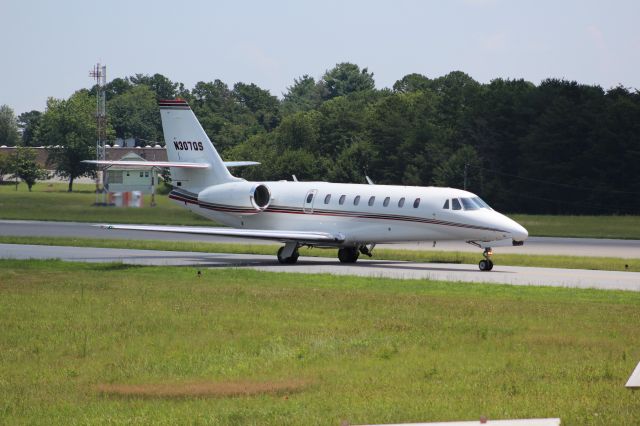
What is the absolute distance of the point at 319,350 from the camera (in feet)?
57.0

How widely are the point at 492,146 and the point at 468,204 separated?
5388cm

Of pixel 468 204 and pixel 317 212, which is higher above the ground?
pixel 468 204

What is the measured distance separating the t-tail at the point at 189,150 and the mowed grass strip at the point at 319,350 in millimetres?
12651

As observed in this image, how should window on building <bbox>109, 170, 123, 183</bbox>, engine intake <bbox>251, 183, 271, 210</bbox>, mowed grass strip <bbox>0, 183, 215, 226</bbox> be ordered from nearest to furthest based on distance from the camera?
engine intake <bbox>251, 183, 271, 210</bbox>, mowed grass strip <bbox>0, 183, 215, 226</bbox>, window on building <bbox>109, 170, 123, 183</bbox>

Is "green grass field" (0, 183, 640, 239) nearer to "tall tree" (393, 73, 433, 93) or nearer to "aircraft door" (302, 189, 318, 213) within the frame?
"aircraft door" (302, 189, 318, 213)

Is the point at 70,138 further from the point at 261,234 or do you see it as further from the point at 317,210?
the point at 261,234

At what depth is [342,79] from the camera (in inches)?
7589

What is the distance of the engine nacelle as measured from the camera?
38375 millimetres

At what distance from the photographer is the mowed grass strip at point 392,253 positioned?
35.9 metres

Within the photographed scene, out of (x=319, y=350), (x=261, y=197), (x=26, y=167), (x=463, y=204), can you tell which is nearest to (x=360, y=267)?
(x=463, y=204)

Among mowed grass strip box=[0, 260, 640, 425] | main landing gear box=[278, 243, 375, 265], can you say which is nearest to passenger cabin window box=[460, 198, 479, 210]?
main landing gear box=[278, 243, 375, 265]

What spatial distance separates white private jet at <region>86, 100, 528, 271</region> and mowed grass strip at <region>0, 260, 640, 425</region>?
6.12 m

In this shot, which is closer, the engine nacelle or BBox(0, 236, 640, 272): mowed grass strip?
BBox(0, 236, 640, 272): mowed grass strip

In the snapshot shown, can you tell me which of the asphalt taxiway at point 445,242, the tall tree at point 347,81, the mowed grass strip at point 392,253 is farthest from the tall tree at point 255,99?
the mowed grass strip at point 392,253
